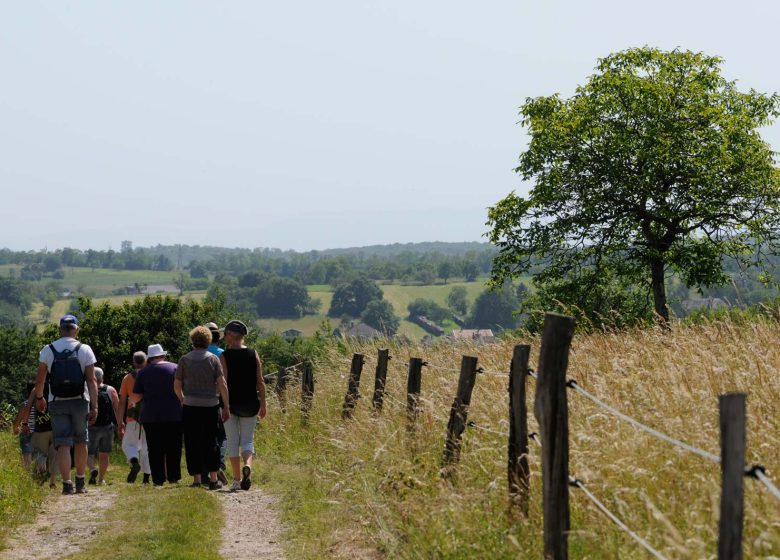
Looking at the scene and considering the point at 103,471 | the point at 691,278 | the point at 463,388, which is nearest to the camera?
the point at 463,388

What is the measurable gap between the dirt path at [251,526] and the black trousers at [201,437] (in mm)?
464

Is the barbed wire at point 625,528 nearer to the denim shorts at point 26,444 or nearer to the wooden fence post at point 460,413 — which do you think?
the wooden fence post at point 460,413

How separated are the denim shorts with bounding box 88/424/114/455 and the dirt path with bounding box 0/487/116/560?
5.13 feet

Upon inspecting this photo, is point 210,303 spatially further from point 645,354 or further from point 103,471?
point 645,354

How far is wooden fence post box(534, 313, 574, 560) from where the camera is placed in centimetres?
568

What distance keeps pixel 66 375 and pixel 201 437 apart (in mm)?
1727

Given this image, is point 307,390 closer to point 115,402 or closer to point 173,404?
point 115,402

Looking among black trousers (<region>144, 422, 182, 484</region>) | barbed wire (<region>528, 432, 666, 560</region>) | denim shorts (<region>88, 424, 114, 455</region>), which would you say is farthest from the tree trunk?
barbed wire (<region>528, 432, 666, 560</region>)

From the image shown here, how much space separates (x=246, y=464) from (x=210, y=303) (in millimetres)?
21090

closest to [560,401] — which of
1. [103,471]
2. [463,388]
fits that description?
[463,388]

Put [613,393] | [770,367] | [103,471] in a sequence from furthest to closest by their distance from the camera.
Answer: [103,471], [613,393], [770,367]

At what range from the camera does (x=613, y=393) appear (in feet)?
25.8

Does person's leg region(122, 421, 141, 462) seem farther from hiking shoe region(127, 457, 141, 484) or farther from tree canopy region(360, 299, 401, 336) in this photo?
tree canopy region(360, 299, 401, 336)

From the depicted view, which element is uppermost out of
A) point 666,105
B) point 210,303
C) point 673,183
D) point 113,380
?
point 666,105
